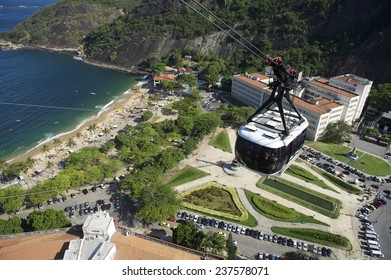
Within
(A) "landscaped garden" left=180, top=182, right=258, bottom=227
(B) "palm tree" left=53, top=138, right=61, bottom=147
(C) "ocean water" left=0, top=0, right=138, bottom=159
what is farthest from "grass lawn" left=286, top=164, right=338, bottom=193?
(C) "ocean water" left=0, top=0, right=138, bottom=159

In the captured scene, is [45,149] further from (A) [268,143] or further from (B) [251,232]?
(A) [268,143]

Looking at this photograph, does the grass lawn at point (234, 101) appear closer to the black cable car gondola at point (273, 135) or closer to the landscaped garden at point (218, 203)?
the landscaped garden at point (218, 203)

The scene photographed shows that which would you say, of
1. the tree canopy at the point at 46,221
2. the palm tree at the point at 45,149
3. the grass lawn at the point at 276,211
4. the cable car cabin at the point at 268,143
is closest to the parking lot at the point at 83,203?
the tree canopy at the point at 46,221

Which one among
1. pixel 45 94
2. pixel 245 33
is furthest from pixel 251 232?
pixel 245 33

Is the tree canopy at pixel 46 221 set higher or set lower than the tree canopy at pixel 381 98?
lower

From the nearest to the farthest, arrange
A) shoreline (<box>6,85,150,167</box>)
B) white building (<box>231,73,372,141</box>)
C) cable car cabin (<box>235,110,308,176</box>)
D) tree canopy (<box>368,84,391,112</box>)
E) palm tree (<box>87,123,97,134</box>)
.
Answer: cable car cabin (<box>235,110,308,176</box>)
shoreline (<box>6,85,150,167</box>)
white building (<box>231,73,372,141</box>)
palm tree (<box>87,123,97,134</box>)
tree canopy (<box>368,84,391,112</box>)

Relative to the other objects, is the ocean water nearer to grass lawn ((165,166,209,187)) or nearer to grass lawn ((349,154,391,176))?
grass lawn ((165,166,209,187))

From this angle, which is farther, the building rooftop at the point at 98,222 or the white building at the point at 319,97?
the white building at the point at 319,97
